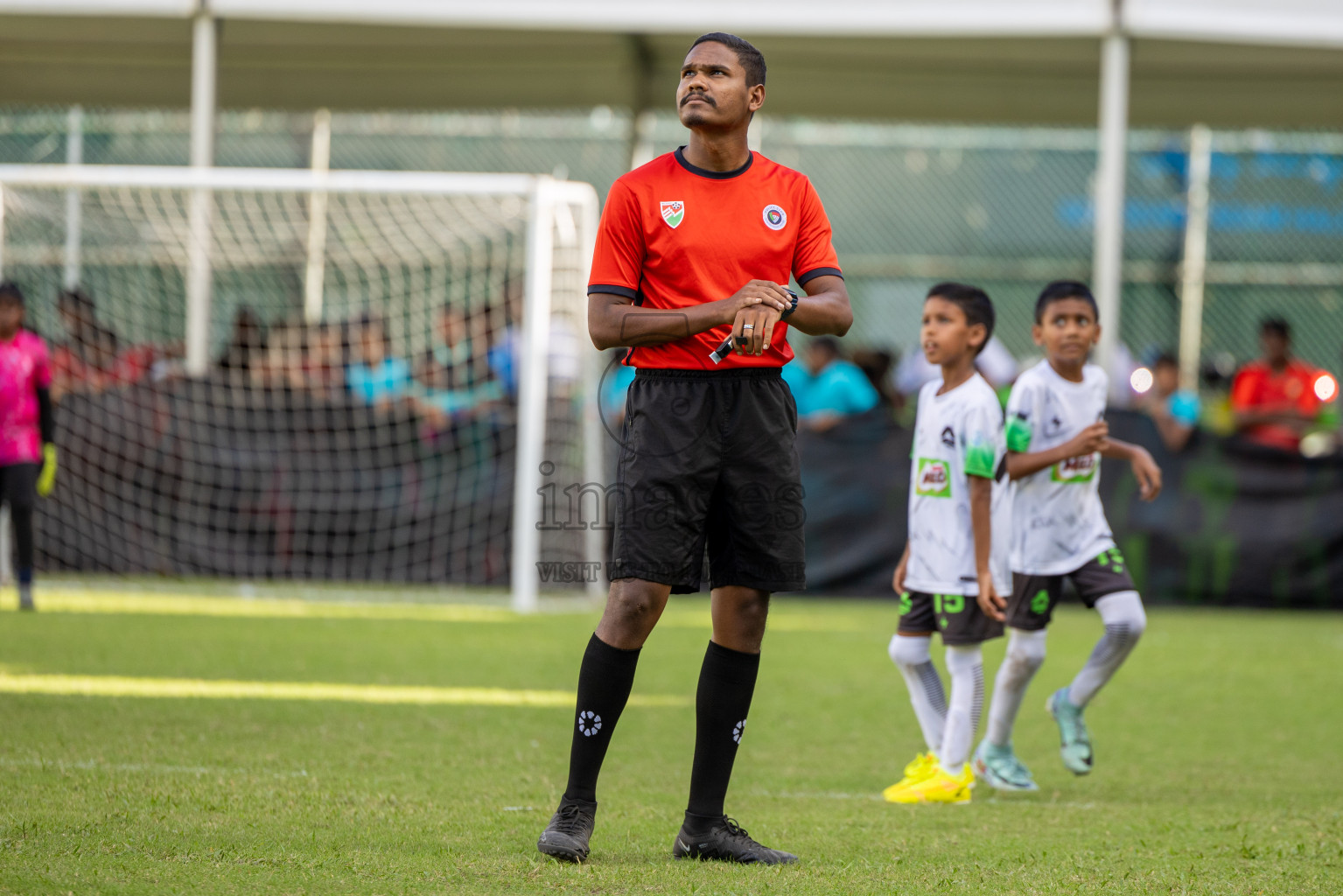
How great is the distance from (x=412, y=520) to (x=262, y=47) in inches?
184

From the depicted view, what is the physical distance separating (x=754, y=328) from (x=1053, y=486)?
2.27m

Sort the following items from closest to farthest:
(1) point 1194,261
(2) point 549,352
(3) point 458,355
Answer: (2) point 549,352
(3) point 458,355
(1) point 1194,261

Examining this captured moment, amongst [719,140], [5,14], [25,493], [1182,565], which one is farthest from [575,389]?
[719,140]

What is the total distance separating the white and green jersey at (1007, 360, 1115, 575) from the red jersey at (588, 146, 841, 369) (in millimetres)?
1782

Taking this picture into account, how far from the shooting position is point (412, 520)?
11.5 meters

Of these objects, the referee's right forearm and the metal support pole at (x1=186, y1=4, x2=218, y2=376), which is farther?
the metal support pole at (x1=186, y1=4, x2=218, y2=376)

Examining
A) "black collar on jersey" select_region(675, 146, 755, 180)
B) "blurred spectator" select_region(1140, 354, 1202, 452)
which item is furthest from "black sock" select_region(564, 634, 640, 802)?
"blurred spectator" select_region(1140, 354, 1202, 452)

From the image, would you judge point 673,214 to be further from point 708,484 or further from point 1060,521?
point 1060,521

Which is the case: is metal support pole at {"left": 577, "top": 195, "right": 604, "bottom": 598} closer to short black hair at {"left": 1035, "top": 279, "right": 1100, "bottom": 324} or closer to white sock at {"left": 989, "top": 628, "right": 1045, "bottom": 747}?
short black hair at {"left": 1035, "top": 279, "right": 1100, "bottom": 324}

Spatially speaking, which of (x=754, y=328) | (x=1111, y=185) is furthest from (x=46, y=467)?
(x=1111, y=185)

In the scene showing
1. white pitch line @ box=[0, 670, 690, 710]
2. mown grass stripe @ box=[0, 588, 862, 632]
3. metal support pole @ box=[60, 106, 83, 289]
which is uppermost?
metal support pole @ box=[60, 106, 83, 289]

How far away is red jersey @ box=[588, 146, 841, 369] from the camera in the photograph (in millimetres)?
3598

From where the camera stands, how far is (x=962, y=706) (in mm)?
4660

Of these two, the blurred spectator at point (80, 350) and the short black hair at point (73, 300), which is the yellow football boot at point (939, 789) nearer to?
the blurred spectator at point (80, 350)
